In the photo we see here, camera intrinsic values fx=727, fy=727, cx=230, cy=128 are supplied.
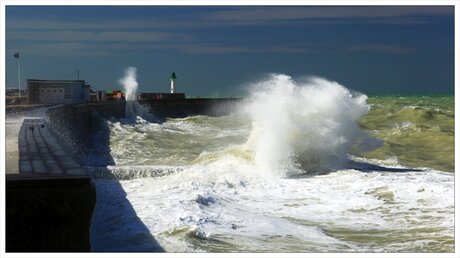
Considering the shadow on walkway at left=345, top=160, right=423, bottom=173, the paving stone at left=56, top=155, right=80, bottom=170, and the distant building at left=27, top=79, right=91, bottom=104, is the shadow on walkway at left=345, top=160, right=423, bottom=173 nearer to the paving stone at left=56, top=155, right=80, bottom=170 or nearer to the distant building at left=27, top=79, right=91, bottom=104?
the paving stone at left=56, top=155, right=80, bottom=170

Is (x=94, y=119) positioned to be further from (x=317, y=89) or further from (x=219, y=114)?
(x=219, y=114)

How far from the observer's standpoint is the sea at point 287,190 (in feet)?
21.9

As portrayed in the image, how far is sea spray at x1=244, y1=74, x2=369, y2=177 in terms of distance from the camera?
40.9ft

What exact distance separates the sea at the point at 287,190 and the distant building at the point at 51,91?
11.3m

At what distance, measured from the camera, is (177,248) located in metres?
6.14

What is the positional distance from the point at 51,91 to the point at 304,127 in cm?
1829

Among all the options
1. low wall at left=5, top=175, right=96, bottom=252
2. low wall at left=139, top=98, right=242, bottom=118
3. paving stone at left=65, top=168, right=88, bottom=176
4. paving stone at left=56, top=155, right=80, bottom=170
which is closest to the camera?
low wall at left=5, top=175, right=96, bottom=252

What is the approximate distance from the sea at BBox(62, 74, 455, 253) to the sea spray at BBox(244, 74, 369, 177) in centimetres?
2

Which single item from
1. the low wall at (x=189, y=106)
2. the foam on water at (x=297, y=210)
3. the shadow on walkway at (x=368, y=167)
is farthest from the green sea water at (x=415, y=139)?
the low wall at (x=189, y=106)

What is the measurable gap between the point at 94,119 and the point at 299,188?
48.8 feet

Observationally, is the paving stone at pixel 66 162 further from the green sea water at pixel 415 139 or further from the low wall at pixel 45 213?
the green sea water at pixel 415 139

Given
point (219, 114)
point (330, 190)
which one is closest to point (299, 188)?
point (330, 190)

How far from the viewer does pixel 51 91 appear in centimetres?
2972

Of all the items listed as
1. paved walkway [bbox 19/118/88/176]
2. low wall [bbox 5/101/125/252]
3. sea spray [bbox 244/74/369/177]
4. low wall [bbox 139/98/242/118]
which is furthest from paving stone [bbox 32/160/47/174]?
low wall [bbox 139/98/242/118]
